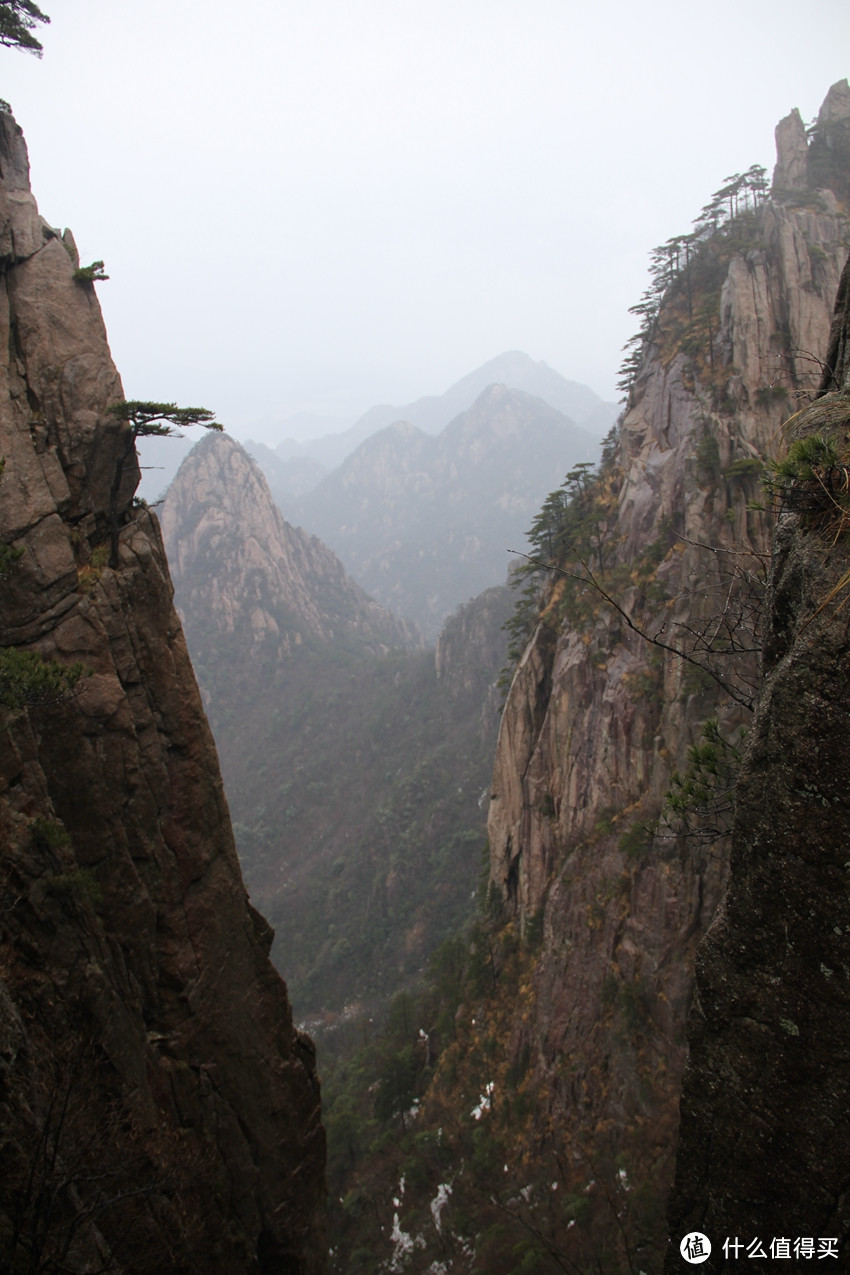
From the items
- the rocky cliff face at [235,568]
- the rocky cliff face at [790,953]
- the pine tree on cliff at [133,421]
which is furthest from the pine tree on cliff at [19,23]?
the rocky cliff face at [235,568]

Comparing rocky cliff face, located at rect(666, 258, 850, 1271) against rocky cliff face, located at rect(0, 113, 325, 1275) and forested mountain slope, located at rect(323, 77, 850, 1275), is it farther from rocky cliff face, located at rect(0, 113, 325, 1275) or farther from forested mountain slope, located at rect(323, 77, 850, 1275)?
forested mountain slope, located at rect(323, 77, 850, 1275)

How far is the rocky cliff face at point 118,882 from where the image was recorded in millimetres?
9000

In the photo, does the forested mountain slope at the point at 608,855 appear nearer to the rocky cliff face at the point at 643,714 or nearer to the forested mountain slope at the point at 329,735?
the rocky cliff face at the point at 643,714

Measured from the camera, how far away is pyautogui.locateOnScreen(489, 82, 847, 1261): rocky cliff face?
2248 centimetres

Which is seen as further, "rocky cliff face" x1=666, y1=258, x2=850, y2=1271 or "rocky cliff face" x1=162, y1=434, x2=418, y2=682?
"rocky cliff face" x1=162, y1=434, x2=418, y2=682

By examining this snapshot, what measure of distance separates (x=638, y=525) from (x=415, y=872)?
5473cm

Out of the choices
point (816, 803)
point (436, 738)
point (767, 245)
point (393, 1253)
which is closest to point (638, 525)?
point (767, 245)

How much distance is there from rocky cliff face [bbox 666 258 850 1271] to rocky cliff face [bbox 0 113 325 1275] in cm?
726

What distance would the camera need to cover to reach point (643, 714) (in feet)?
87.6

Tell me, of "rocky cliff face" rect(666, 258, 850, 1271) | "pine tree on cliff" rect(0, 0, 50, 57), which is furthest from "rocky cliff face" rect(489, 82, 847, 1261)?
"pine tree on cliff" rect(0, 0, 50, 57)

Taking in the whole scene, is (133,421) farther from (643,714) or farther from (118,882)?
(643,714)

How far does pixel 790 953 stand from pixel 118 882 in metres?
10.6

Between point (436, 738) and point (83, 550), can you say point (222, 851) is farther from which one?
point (436, 738)

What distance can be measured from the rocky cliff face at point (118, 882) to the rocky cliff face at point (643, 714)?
13007 mm
